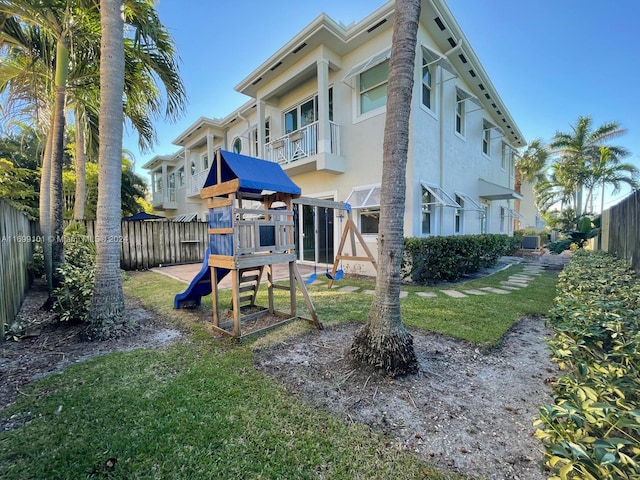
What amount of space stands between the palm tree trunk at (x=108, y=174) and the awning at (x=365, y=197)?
6.52 meters

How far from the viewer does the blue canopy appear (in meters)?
4.23

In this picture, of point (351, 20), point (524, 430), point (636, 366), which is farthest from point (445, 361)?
point (351, 20)

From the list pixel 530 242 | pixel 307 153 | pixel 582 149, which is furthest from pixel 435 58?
pixel 582 149

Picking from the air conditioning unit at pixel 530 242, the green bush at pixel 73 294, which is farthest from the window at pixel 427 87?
the air conditioning unit at pixel 530 242

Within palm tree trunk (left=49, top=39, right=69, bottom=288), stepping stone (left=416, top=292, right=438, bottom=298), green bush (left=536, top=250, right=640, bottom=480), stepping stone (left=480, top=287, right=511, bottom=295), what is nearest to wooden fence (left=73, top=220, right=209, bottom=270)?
palm tree trunk (left=49, top=39, right=69, bottom=288)

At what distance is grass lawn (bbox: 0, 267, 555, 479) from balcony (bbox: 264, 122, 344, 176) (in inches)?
288

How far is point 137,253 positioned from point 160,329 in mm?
8470

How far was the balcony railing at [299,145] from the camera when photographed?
10117mm

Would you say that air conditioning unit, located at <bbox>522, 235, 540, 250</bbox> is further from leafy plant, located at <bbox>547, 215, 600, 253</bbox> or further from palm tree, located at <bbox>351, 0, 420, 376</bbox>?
palm tree, located at <bbox>351, 0, 420, 376</bbox>

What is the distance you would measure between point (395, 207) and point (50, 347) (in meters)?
5.19

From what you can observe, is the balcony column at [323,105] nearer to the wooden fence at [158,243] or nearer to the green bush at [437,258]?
the green bush at [437,258]

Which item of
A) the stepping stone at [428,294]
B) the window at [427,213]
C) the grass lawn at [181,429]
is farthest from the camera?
the window at [427,213]

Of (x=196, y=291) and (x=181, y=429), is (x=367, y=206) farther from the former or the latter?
(x=181, y=429)

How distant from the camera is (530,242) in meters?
19.1
